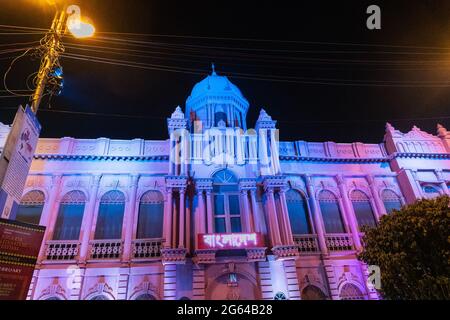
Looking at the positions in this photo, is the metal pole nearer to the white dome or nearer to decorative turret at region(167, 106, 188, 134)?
decorative turret at region(167, 106, 188, 134)

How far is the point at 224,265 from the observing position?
15.6 meters

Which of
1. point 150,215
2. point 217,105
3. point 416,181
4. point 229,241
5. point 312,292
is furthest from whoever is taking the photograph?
point 217,105

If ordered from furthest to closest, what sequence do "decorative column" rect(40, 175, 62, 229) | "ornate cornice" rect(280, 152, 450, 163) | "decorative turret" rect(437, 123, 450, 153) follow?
1. "decorative turret" rect(437, 123, 450, 153)
2. "ornate cornice" rect(280, 152, 450, 163)
3. "decorative column" rect(40, 175, 62, 229)

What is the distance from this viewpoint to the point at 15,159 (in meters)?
7.52

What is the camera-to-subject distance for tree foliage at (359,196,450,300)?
1080 centimetres

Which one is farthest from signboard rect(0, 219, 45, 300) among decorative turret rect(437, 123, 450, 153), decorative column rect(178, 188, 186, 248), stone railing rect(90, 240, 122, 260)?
decorative turret rect(437, 123, 450, 153)

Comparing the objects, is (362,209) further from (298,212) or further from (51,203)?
(51,203)

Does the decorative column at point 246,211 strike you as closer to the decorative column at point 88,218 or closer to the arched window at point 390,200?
the decorative column at point 88,218

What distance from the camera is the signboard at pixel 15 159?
23.4ft

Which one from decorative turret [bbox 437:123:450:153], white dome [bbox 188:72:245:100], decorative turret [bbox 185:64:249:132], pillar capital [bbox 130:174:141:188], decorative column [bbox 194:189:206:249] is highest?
white dome [bbox 188:72:245:100]

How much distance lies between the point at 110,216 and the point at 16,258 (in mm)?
10538

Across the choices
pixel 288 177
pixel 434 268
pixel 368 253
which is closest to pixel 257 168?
pixel 288 177

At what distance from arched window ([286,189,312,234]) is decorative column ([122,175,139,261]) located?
31.0 ft

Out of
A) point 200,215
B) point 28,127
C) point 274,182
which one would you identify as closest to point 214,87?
point 274,182
